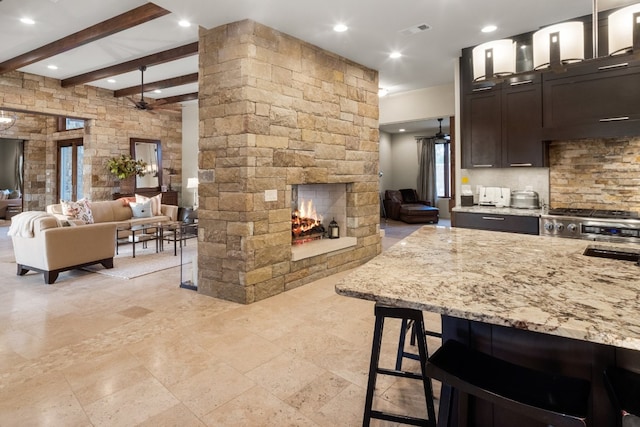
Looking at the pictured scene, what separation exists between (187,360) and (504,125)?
13.1 feet

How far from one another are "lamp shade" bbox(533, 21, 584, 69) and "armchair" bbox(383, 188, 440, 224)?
8097mm

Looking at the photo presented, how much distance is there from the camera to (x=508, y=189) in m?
4.27

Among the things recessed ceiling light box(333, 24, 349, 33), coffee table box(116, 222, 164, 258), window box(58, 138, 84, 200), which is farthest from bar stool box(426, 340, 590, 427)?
window box(58, 138, 84, 200)

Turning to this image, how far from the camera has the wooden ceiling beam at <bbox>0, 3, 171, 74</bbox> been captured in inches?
153

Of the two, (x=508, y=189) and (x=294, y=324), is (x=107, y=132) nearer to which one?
(x=294, y=324)

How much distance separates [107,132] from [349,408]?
27.3 ft

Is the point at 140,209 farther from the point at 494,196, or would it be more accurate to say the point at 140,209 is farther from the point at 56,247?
the point at 494,196

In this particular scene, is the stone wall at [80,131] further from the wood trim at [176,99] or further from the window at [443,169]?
the window at [443,169]

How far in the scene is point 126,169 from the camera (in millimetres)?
8000

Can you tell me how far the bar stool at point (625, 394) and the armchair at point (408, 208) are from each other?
29.5ft

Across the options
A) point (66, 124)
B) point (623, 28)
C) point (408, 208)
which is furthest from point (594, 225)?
point (66, 124)

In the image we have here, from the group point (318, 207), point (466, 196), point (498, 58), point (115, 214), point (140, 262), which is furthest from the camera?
point (115, 214)

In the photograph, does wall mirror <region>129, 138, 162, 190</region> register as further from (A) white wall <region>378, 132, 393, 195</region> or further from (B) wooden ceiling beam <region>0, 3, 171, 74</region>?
(A) white wall <region>378, 132, 393, 195</region>

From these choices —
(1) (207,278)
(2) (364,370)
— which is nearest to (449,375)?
(2) (364,370)
